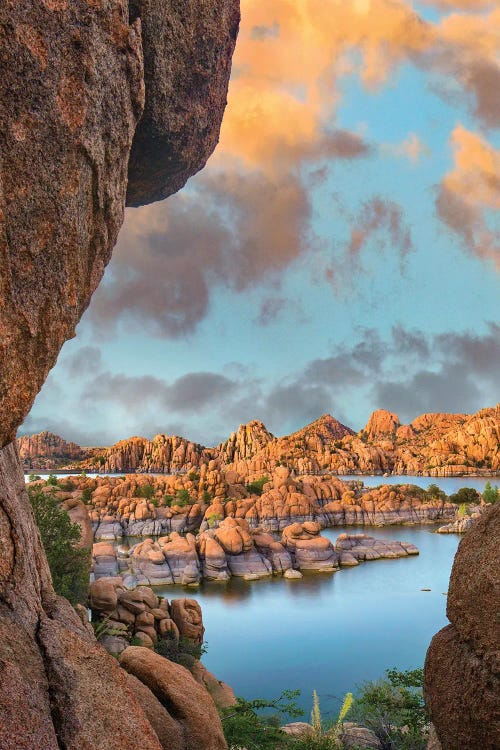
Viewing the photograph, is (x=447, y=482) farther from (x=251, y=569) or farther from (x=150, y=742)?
(x=150, y=742)

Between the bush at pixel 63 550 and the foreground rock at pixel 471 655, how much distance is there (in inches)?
734

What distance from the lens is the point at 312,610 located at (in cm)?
4694

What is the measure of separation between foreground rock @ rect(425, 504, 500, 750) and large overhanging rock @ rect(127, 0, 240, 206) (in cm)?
997

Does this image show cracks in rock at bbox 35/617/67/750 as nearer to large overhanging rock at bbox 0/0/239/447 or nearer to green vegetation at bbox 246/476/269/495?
large overhanging rock at bbox 0/0/239/447

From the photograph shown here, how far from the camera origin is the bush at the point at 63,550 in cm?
2412

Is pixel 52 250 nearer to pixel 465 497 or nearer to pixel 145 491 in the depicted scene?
pixel 145 491

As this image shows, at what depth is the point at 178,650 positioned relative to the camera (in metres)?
24.6

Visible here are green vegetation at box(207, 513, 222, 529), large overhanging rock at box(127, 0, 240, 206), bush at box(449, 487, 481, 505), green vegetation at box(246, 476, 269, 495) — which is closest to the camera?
large overhanging rock at box(127, 0, 240, 206)

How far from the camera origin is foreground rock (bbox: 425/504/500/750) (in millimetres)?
7508

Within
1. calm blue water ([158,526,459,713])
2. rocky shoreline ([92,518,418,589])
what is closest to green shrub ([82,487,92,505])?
rocky shoreline ([92,518,418,589])

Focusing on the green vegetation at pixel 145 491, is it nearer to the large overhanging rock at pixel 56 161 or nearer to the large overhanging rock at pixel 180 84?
the large overhanging rock at pixel 180 84

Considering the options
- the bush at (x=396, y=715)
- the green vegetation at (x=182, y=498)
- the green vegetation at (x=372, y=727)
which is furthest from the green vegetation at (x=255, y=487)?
the bush at (x=396, y=715)

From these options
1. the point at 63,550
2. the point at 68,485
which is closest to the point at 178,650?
the point at 63,550

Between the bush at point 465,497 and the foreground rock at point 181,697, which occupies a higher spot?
the bush at point 465,497
